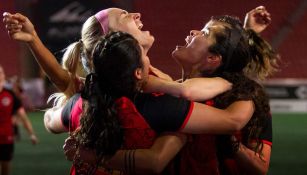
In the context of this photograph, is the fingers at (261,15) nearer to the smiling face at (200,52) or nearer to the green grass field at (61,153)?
the smiling face at (200,52)

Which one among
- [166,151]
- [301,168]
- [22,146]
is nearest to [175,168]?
[166,151]

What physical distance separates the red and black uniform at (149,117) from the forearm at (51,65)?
83 centimetres

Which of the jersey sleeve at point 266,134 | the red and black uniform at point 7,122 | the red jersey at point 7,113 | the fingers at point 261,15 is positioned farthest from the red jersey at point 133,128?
the red jersey at point 7,113

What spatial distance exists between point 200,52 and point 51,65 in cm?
84

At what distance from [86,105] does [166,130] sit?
0.35 meters

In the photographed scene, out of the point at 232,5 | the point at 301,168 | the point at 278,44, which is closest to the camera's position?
the point at 301,168

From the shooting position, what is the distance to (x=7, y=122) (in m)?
8.70

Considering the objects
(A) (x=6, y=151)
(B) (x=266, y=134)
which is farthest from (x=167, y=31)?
(B) (x=266, y=134)

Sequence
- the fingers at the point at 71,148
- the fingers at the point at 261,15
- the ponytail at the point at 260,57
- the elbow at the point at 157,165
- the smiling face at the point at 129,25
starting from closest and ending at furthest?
1. the elbow at the point at 157,165
2. the fingers at the point at 71,148
3. the ponytail at the point at 260,57
4. the smiling face at the point at 129,25
5. the fingers at the point at 261,15

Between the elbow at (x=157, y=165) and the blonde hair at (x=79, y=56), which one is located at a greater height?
the blonde hair at (x=79, y=56)

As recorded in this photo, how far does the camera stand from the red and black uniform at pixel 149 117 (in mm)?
2559

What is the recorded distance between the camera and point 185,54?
301 centimetres

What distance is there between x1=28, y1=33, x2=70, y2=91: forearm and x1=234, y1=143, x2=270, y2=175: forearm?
106 centimetres

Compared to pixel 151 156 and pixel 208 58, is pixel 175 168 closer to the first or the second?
pixel 151 156
